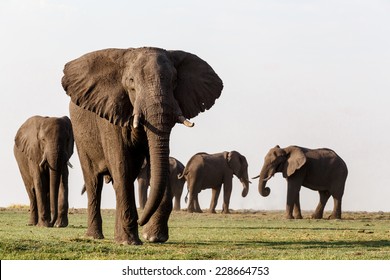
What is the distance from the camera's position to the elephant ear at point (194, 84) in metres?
20.9

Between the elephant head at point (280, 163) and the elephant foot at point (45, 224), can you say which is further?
the elephant head at point (280, 163)

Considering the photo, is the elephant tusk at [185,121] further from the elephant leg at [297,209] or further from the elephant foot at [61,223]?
the elephant leg at [297,209]

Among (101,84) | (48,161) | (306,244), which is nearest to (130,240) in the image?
(101,84)

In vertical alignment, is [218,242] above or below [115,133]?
below

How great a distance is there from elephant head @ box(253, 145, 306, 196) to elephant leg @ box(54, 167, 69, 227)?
42.9 feet

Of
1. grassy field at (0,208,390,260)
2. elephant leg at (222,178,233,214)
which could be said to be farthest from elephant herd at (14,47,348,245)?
elephant leg at (222,178,233,214)

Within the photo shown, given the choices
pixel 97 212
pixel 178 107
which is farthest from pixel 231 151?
pixel 178 107

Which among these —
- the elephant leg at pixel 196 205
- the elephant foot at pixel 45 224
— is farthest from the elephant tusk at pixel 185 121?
the elephant leg at pixel 196 205

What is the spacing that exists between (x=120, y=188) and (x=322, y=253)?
3.73 m

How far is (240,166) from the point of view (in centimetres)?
5206

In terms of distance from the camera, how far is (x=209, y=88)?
2158cm

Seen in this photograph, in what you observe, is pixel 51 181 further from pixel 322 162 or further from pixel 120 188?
pixel 322 162

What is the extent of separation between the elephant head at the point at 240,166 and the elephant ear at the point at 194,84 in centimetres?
3011

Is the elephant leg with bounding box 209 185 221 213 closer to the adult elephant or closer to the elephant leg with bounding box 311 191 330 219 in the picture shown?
the adult elephant
